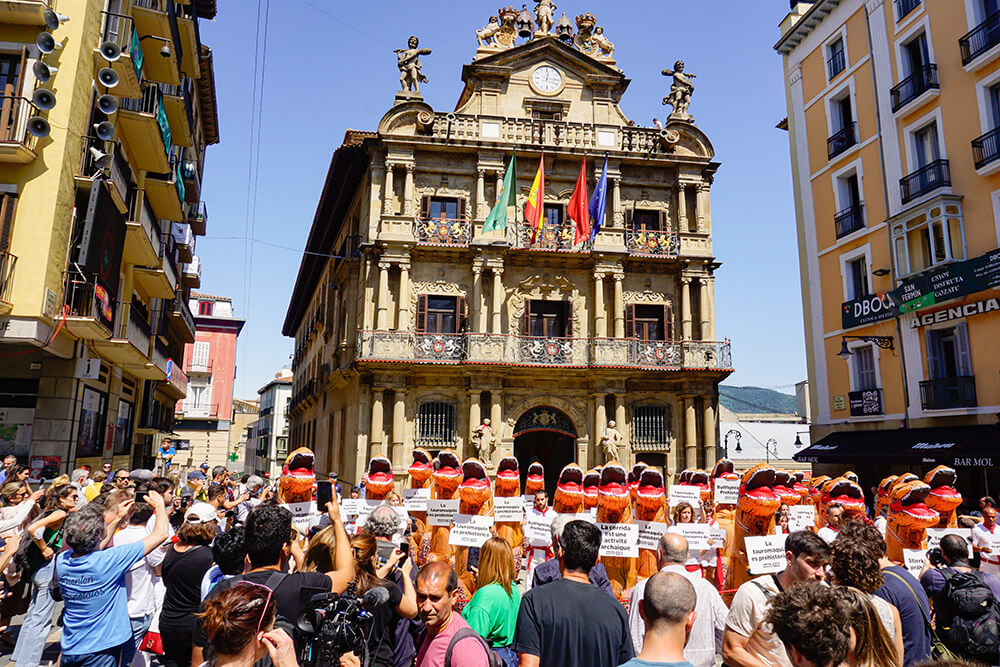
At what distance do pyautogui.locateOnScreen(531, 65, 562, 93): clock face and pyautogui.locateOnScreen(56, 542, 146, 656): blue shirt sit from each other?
1016 inches

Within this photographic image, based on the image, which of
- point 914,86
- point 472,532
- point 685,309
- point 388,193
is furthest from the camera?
point 685,309

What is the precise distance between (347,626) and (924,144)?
25428 mm

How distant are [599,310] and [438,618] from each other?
72.6 ft

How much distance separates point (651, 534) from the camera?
882 centimetres

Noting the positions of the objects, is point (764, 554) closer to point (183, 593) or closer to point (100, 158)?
point (183, 593)

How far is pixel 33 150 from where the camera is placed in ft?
42.7

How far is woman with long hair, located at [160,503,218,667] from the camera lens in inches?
196

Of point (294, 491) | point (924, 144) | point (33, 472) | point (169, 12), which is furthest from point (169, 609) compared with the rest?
point (924, 144)

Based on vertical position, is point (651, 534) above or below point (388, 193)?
below

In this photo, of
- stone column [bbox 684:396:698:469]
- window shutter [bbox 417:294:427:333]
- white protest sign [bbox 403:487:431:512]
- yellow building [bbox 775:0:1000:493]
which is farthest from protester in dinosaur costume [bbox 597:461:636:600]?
stone column [bbox 684:396:698:469]

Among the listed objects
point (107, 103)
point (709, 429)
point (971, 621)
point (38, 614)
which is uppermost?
point (107, 103)

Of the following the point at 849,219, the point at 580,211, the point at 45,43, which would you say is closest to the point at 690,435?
the point at 580,211

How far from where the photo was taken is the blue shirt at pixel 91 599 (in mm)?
5043

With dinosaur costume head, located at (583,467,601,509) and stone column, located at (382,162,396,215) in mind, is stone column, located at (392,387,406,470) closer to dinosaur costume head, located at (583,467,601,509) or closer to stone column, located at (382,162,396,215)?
stone column, located at (382,162,396,215)
